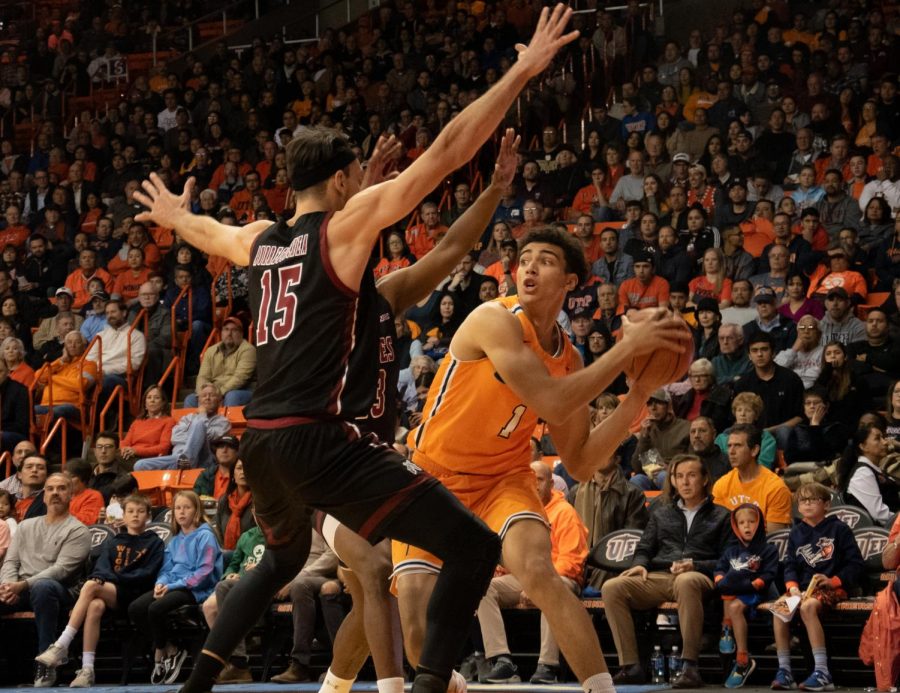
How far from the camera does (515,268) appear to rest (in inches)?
590

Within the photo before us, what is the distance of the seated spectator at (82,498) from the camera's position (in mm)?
12266

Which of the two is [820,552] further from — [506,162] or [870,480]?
[506,162]

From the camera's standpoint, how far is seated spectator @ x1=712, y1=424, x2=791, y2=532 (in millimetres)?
9812

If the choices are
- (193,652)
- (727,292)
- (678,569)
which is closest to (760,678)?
(678,569)

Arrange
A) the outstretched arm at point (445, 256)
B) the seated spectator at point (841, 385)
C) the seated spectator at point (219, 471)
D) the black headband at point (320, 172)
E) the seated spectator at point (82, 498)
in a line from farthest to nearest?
the seated spectator at point (82, 498) < the seated spectator at point (219, 471) < the seated spectator at point (841, 385) < the outstretched arm at point (445, 256) < the black headband at point (320, 172)

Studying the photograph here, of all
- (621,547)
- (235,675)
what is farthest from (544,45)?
(235,675)

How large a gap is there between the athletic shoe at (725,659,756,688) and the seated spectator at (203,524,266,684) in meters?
3.29

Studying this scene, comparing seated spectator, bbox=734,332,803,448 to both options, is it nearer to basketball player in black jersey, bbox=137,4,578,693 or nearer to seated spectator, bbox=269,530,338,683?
seated spectator, bbox=269,530,338,683

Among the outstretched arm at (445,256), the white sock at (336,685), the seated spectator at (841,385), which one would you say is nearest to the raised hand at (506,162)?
the outstretched arm at (445,256)

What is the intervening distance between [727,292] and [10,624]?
299 inches

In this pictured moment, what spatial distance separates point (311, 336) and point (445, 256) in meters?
1.05

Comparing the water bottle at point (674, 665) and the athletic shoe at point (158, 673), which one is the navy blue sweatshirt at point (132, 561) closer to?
the athletic shoe at point (158, 673)

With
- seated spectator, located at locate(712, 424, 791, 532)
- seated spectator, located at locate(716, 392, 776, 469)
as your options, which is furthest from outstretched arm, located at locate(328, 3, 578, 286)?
seated spectator, located at locate(716, 392, 776, 469)

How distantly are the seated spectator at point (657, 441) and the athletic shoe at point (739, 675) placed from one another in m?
2.47
